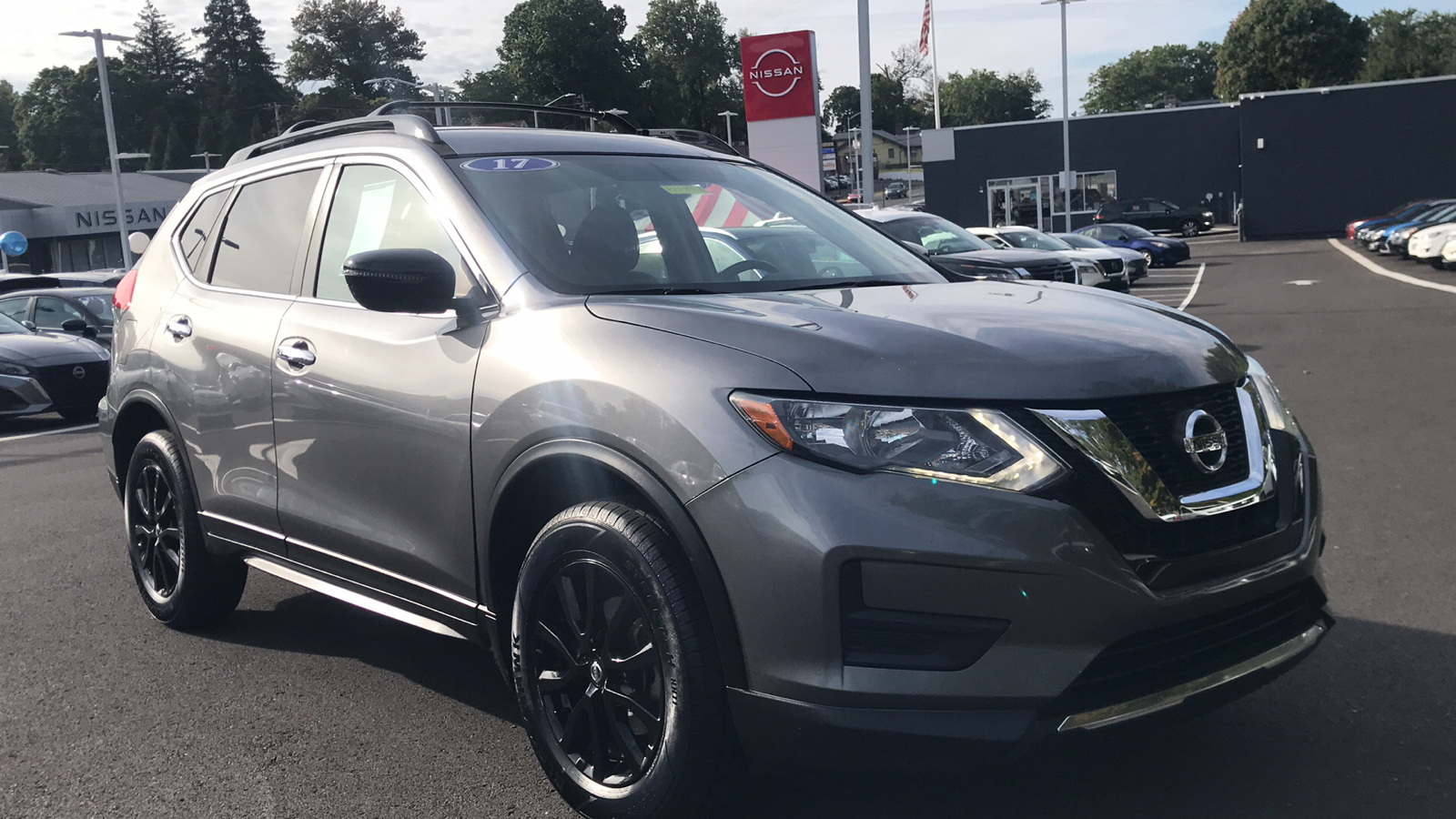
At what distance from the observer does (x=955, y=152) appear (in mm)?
53375

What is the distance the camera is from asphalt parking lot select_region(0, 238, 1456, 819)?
3.00m

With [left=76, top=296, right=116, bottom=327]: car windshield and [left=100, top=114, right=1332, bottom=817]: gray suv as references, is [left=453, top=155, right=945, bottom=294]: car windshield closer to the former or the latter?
[left=100, top=114, right=1332, bottom=817]: gray suv

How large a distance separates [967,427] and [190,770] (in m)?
2.41

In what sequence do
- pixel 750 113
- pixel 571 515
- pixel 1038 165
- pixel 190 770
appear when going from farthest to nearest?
pixel 1038 165 → pixel 750 113 → pixel 190 770 → pixel 571 515

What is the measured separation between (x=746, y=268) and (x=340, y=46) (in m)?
110

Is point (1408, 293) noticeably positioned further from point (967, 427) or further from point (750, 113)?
point (967, 427)

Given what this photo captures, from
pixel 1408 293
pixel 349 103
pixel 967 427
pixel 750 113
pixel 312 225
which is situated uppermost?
pixel 349 103

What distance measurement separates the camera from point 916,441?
2.44m

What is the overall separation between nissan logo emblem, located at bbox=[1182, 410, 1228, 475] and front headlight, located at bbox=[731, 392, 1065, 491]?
368mm

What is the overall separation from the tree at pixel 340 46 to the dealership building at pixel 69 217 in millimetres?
43687

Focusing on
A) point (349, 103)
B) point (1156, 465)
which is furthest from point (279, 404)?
point (349, 103)

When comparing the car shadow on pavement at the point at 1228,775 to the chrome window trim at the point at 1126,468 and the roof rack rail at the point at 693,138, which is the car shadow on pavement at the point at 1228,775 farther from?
the roof rack rail at the point at 693,138

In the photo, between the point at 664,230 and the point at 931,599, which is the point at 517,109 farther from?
the point at 931,599

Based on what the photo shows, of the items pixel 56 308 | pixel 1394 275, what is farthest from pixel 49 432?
pixel 1394 275
